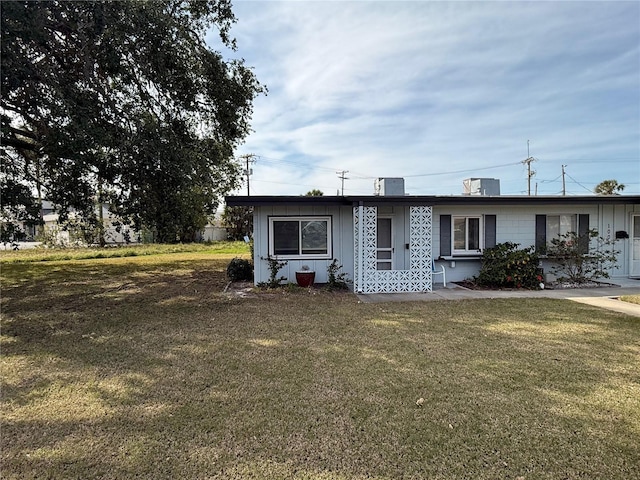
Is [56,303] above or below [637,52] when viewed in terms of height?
below

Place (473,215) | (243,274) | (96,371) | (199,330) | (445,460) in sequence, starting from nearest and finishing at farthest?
(445,460)
(96,371)
(199,330)
(473,215)
(243,274)

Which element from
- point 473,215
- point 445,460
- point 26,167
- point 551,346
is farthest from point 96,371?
point 473,215

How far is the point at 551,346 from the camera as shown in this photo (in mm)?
5023

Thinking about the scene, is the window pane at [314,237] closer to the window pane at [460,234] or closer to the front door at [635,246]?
the window pane at [460,234]

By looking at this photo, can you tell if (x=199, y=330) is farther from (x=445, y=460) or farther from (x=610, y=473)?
(x=610, y=473)

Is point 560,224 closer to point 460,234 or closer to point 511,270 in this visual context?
point 511,270

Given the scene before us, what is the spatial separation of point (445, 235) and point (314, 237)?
396 centimetres

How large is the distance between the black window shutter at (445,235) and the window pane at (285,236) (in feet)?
14.2

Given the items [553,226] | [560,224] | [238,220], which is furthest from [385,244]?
[238,220]

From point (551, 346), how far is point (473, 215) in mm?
6058

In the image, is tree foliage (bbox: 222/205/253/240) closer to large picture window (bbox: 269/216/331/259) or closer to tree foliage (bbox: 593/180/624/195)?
large picture window (bbox: 269/216/331/259)

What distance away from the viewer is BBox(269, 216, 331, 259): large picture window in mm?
10008

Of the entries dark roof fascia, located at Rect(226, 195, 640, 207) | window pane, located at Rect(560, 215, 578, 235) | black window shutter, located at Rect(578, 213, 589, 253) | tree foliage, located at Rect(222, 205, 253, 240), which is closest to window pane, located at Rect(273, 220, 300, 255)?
dark roof fascia, located at Rect(226, 195, 640, 207)

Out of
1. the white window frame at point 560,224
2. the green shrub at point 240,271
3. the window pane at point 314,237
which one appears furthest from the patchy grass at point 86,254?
the white window frame at point 560,224
